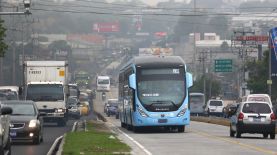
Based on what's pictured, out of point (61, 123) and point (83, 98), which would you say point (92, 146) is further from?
point (83, 98)

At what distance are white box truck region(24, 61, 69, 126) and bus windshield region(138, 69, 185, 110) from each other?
41.6 ft

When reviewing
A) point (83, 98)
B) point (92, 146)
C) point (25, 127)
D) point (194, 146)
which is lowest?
point (194, 146)

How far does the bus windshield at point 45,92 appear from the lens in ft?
199

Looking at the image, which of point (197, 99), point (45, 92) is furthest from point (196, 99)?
point (45, 92)

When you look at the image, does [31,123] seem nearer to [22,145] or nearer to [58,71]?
[22,145]

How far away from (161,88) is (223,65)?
86677mm

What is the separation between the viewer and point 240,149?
34.4m

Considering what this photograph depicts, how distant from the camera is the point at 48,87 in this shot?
2402 inches

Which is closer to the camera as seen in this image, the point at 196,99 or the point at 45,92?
the point at 45,92

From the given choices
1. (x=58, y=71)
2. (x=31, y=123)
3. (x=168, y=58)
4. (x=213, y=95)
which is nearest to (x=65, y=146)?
(x=31, y=123)

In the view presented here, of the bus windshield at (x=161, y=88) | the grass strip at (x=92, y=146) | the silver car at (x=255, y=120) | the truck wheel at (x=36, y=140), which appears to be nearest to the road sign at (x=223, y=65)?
the bus windshield at (x=161, y=88)

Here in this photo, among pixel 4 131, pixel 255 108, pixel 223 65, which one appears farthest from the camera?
pixel 223 65

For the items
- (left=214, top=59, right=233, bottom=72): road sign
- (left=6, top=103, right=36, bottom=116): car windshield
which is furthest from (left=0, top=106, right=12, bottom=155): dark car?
(left=214, top=59, right=233, bottom=72): road sign

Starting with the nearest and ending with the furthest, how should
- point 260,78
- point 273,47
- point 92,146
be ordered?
point 92,146 → point 273,47 → point 260,78
